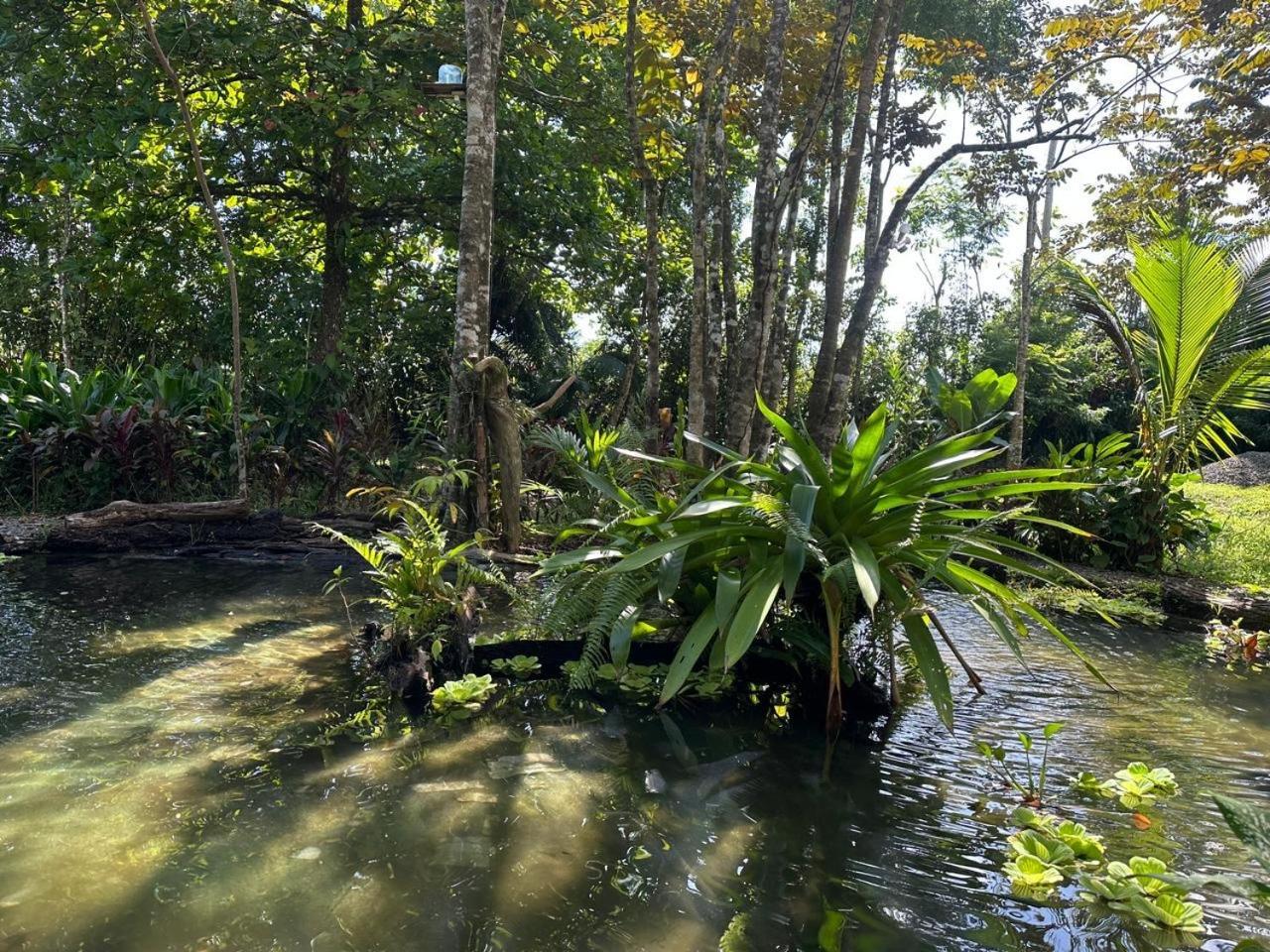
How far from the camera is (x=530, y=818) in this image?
2.24m

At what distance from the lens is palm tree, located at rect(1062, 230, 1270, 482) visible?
19.5 feet

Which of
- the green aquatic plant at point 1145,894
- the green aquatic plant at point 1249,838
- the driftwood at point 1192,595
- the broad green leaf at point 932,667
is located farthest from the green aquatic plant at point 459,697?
the driftwood at point 1192,595

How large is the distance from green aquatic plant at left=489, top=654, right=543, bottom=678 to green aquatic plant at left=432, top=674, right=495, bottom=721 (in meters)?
0.33

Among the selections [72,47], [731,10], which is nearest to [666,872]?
[731,10]

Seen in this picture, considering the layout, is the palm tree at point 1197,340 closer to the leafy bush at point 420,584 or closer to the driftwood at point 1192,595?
the driftwood at point 1192,595

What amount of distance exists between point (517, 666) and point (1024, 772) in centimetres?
198

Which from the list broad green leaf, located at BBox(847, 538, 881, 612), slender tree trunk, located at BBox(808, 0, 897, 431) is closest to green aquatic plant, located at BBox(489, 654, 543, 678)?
broad green leaf, located at BBox(847, 538, 881, 612)

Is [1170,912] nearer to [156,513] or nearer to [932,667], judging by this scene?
[932,667]

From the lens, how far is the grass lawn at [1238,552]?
6.32 metres

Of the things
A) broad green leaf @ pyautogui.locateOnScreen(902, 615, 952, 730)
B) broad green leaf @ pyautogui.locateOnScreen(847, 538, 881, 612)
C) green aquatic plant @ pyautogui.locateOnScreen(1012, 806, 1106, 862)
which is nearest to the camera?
green aquatic plant @ pyautogui.locateOnScreen(1012, 806, 1106, 862)

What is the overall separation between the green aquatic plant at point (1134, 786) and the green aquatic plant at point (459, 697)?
82.2 inches

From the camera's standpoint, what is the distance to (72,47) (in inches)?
316

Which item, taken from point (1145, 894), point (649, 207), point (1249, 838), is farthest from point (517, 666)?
point (649, 207)

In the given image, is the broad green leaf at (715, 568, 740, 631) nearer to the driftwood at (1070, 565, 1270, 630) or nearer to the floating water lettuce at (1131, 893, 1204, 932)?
the floating water lettuce at (1131, 893, 1204, 932)
